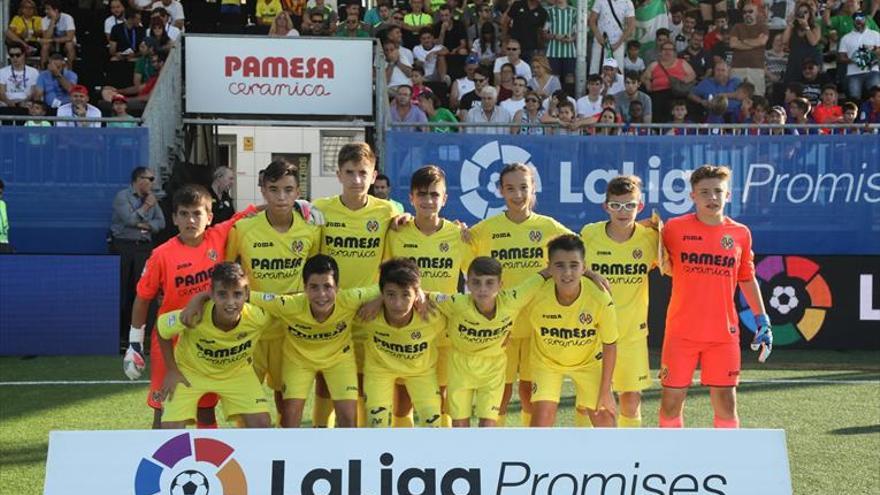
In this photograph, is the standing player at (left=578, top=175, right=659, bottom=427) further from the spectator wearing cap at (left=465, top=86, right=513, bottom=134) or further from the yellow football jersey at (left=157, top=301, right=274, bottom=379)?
the spectator wearing cap at (left=465, top=86, right=513, bottom=134)

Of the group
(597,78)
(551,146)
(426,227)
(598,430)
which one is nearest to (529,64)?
(597,78)

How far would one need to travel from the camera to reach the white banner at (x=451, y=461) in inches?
225

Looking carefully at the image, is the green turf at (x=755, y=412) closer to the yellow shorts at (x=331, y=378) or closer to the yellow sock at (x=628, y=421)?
the yellow sock at (x=628, y=421)

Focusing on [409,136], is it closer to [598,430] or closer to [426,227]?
[426,227]

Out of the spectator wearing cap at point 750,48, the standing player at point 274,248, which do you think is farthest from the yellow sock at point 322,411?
the spectator wearing cap at point 750,48

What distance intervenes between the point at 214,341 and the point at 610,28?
12.3 m

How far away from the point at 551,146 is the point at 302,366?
793cm

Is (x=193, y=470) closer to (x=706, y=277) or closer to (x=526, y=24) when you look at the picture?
(x=706, y=277)

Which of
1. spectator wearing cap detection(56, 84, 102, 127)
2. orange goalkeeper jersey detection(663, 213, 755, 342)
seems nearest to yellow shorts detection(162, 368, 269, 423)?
orange goalkeeper jersey detection(663, 213, 755, 342)

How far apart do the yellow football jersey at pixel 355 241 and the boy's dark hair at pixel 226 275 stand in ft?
3.39

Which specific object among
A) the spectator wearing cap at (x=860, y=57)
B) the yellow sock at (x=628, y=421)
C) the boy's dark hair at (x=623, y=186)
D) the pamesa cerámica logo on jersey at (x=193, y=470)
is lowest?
the yellow sock at (x=628, y=421)

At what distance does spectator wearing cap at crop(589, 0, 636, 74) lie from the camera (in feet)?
60.7

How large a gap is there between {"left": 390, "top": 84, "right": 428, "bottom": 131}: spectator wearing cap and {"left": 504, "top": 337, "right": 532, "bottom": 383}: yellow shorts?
8.04m

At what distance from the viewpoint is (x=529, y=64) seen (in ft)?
60.0
